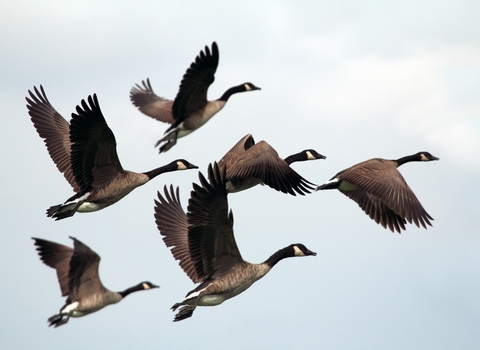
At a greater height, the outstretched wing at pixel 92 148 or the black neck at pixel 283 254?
the outstretched wing at pixel 92 148

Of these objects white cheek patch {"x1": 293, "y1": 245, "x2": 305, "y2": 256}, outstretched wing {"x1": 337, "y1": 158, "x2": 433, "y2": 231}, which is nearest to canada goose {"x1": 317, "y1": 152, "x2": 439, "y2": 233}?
outstretched wing {"x1": 337, "y1": 158, "x2": 433, "y2": 231}

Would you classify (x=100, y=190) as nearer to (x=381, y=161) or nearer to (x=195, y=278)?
(x=195, y=278)

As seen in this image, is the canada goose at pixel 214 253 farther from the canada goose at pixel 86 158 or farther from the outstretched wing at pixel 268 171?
the canada goose at pixel 86 158

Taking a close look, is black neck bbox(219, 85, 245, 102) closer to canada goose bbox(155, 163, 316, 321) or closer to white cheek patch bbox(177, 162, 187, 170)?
white cheek patch bbox(177, 162, 187, 170)

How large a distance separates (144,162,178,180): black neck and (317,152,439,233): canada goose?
347 centimetres

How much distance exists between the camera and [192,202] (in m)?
12.4

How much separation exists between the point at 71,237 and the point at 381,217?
601cm

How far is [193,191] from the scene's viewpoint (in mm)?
12430

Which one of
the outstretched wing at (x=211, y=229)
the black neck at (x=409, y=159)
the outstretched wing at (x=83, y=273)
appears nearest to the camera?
the outstretched wing at (x=211, y=229)

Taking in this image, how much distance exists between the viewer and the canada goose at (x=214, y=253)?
12461 millimetres

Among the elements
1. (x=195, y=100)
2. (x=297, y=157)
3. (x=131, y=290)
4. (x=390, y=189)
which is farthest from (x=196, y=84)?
(x=390, y=189)

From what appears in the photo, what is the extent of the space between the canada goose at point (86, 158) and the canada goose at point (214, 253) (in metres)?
2.06

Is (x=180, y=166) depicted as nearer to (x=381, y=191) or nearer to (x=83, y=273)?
(x=83, y=273)

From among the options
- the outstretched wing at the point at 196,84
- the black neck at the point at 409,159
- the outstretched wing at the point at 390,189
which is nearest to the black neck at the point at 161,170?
the outstretched wing at the point at 196,84
